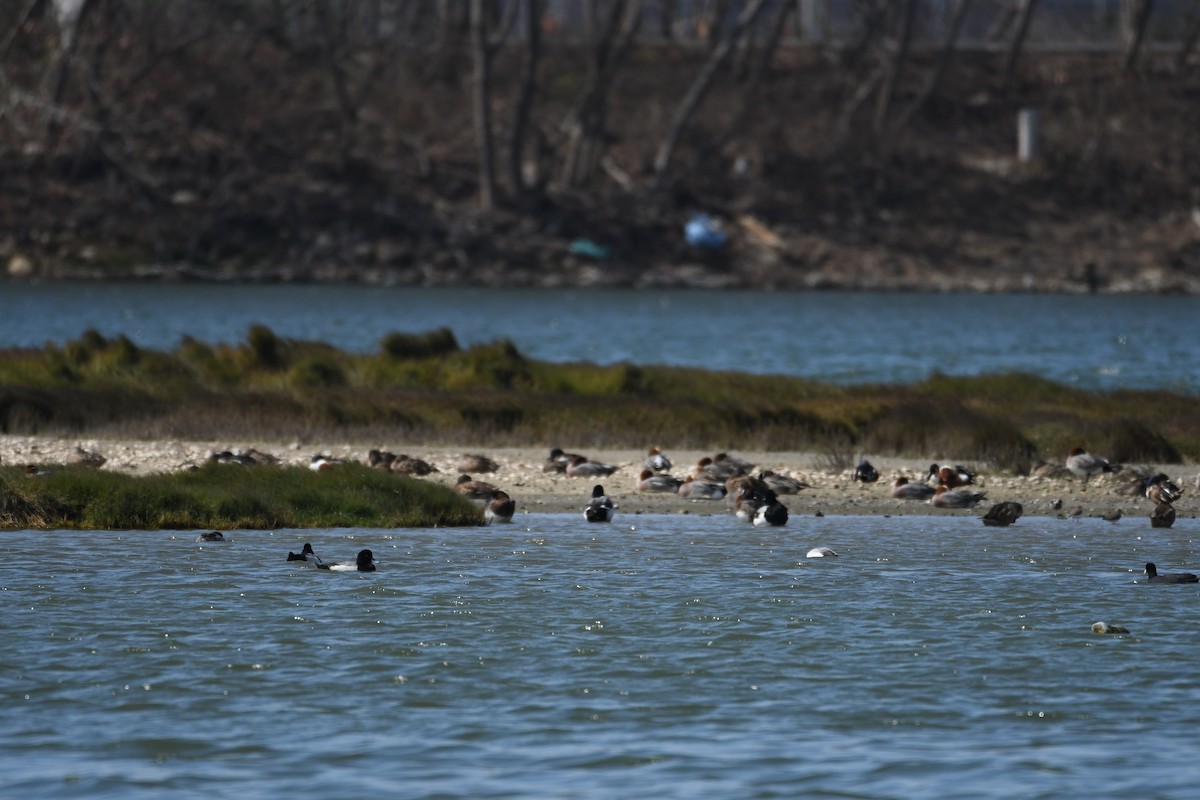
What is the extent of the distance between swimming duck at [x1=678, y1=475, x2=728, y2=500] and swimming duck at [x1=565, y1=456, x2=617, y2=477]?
1.25 meters


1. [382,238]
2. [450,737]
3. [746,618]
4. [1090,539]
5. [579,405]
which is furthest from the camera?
[382,238]

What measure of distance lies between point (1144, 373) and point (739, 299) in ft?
93.4

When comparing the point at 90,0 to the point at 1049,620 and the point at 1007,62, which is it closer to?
the point at 1007,62

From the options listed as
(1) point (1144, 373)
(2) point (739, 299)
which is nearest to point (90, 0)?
(2) point (739, 299)

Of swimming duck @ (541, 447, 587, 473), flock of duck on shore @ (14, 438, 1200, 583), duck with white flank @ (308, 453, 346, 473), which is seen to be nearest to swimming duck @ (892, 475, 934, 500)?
flock of duck on shore @ (14, 438, 1200, 583)

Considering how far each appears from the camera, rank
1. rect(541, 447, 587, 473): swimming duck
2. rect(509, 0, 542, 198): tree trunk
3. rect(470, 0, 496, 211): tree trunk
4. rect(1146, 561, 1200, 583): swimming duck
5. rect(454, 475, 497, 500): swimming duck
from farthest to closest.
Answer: rect(509, 0, 542, 198): tree trunk < rect(470, 0, 496, 211): tree trunk < rect(541, 447, 587, 473): swimming duck < rect(454, 475, 497, 500): swimming duck < rect(1146, 561, 1200, 583): swimming duck

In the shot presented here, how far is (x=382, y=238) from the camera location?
70.4m

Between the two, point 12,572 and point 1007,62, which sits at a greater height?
point 1007,62

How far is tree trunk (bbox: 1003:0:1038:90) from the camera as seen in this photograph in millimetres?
82312

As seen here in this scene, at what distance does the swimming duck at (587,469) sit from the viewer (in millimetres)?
19844

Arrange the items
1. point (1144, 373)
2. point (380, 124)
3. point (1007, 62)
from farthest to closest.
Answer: point (1007, 62)
point (380, 124)
point (1144, 373)

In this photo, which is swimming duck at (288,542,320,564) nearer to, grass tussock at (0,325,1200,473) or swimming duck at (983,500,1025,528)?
swimming duck at (983,500,1025,528)

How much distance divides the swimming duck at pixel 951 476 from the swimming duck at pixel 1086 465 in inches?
42.4

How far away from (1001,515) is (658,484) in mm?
3491
